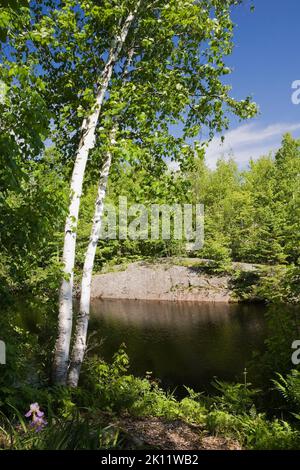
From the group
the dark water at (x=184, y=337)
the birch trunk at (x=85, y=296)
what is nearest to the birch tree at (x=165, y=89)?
the birch trunk at (x=85, y=296)

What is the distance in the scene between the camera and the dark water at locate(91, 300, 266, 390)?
1465 centimetres

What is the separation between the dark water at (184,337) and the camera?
1465 centimetres

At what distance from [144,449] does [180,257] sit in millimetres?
32574

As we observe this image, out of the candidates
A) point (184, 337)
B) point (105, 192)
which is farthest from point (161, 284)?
point (105, 192)

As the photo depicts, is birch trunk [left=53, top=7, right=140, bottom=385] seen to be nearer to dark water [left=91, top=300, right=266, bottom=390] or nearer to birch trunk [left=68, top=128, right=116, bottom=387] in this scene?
birch trunk [left=68, top=128, right=116, bottom=387]

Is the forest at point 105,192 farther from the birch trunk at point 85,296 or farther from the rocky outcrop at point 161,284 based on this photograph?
the rocky outcrop at point 161,284

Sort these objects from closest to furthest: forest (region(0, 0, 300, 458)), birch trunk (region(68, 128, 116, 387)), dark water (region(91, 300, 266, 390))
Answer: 1. forest (region(0, 0, 300, 458))
2. birch trunk (region(68, 128, 116, 387))
3. dark water (region(91, 300, 266, 390))

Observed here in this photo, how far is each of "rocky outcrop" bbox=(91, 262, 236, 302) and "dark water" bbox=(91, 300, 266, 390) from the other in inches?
71.5

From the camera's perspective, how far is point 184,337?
790 inches

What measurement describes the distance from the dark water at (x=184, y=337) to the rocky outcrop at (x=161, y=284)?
1817 millimetres

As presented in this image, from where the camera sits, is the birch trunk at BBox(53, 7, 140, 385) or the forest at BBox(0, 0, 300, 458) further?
the birch trunk at BBox(53, 7, 140, 385)

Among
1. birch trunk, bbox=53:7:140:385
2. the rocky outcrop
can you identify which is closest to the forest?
birch trunk, bbox=53:7:140:385

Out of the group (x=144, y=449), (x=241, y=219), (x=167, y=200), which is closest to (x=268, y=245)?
(x=241, y=219)

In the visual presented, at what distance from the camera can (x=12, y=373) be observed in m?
4.88
